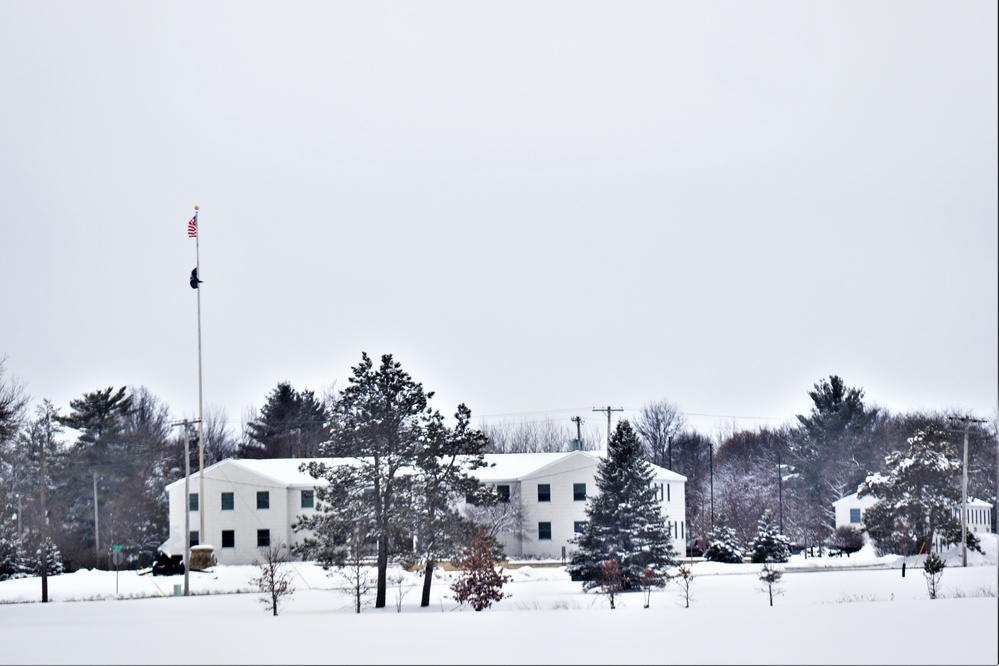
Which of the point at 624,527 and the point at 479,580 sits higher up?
the point at 624,527

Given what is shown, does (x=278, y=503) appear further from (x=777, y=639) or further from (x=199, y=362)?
(x=777, y=639)

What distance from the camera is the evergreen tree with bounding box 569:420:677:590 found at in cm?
4650

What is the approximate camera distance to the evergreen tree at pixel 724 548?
61188 millimetres

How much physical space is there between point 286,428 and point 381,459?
54712 millimetres

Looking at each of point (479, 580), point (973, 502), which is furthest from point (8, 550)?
point (973, 502)

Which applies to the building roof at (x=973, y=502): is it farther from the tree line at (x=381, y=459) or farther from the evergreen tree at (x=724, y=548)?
the evergreen tree at (x=724, y=548)

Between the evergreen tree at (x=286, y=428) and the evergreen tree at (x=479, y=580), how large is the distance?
57226 millimetres

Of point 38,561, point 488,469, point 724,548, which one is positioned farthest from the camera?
point 488,469

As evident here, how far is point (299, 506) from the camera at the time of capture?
66500 mm

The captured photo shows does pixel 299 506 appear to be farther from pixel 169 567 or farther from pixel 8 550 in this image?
pixel 8 550

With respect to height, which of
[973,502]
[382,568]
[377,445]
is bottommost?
[973,502]

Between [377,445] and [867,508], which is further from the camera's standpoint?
[867,508]

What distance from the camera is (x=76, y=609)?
4141 centimetres

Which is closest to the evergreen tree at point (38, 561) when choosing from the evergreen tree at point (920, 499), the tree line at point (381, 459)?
the tree line at point (381, 459)
